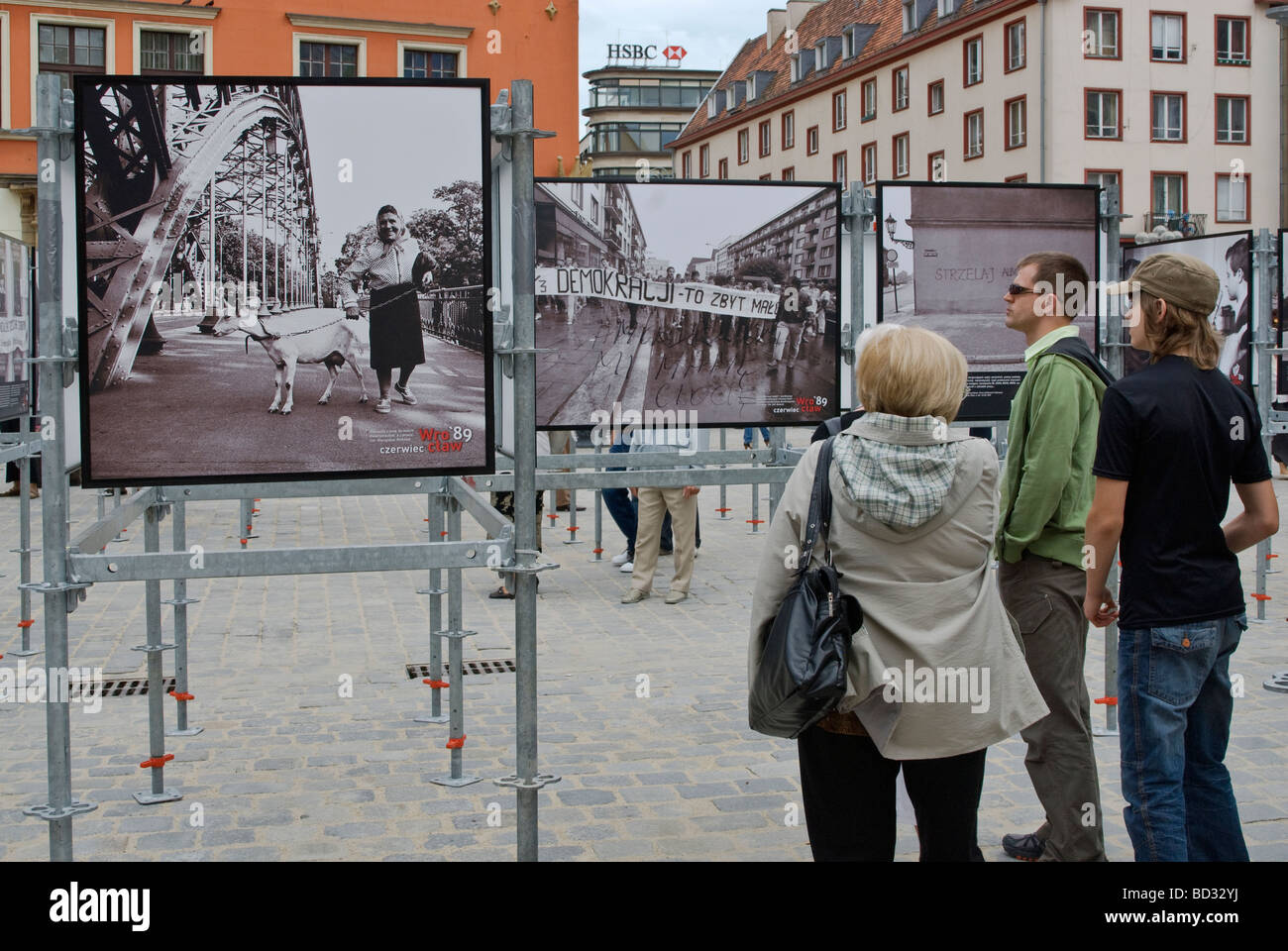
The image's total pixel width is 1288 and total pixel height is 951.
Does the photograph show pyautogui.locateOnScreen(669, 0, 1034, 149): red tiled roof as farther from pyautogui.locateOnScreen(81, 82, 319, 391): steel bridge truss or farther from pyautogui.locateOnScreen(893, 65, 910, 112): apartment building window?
pyautogui.locateOnScreen(81, 82, 319, 391): steel bridge truss

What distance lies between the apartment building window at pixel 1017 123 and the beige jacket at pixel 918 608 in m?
48.3

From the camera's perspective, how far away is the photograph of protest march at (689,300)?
6500 mm

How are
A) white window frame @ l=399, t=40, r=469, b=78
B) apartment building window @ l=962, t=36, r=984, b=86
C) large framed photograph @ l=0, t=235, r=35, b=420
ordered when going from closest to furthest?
1. large framed photograph @ l=0, t=235, r=35, b=420
2. white window frame @ l=399, t=40, r=469, b=78
3. apartment building window @ l=962, t=36, r=984, b=86

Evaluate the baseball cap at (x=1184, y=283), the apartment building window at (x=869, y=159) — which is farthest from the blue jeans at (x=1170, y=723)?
the apartment building window at (x=869, y=159)

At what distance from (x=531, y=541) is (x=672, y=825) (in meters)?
1.89

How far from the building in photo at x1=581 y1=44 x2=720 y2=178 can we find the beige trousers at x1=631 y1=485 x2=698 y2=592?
97.7 meters

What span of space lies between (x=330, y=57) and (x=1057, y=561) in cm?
3166

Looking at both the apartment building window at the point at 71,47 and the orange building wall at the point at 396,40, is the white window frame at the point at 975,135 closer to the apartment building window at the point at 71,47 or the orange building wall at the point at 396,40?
the orange building wall at the point at 396,40

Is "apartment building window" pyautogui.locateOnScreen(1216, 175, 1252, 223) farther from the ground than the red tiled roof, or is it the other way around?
the red tiled roof

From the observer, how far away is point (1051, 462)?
4719mm

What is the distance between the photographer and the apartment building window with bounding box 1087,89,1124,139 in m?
48.0

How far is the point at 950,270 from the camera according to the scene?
6.96m

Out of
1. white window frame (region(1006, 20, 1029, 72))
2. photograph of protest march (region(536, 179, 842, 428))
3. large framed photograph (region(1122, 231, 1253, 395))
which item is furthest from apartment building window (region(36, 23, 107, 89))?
white window frame (region(1006, 20, 1029, 72))
